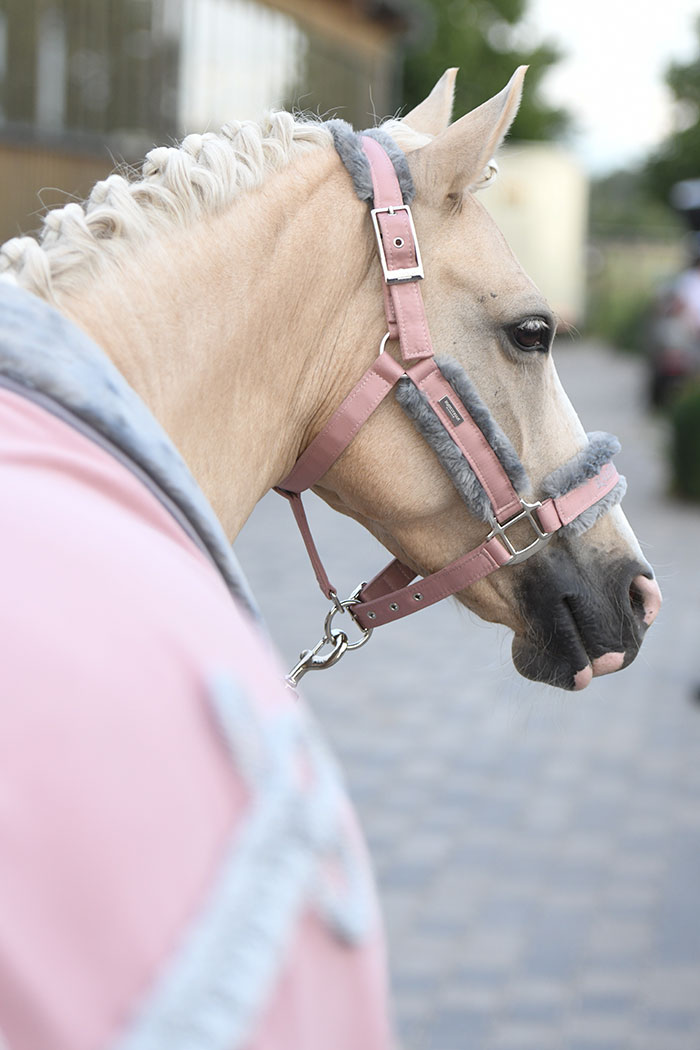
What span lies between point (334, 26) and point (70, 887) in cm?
1412

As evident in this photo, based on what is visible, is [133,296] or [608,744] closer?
[133,296]

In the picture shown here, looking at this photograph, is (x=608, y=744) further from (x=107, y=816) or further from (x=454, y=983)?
(x=107, y=816)

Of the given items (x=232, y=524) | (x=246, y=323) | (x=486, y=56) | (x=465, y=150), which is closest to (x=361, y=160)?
(x=465, y=150)

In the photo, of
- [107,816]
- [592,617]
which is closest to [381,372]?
[592,617]

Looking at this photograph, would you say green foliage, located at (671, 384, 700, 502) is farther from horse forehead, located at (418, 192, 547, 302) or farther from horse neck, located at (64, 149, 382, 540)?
horse neck, located at (64, 149, 382, 540)

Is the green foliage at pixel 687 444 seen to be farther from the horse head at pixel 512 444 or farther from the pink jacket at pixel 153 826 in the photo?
the pink jacket at pixel 153 826

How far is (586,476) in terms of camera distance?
6.15 feet

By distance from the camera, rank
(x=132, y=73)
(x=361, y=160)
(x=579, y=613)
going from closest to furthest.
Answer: (x=361, y=160), (x=579, y=613), (x=132, y=73)

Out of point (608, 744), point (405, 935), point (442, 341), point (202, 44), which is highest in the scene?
point (442, 341)

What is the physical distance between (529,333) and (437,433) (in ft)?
0.77

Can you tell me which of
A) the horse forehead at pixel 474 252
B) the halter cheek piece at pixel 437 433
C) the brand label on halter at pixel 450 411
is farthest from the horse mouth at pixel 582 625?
the horse forehead at pixel 474 252

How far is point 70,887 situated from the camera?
2.50 feet

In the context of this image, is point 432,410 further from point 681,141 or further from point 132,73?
point 681,141

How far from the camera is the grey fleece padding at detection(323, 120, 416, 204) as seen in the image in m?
1.71
